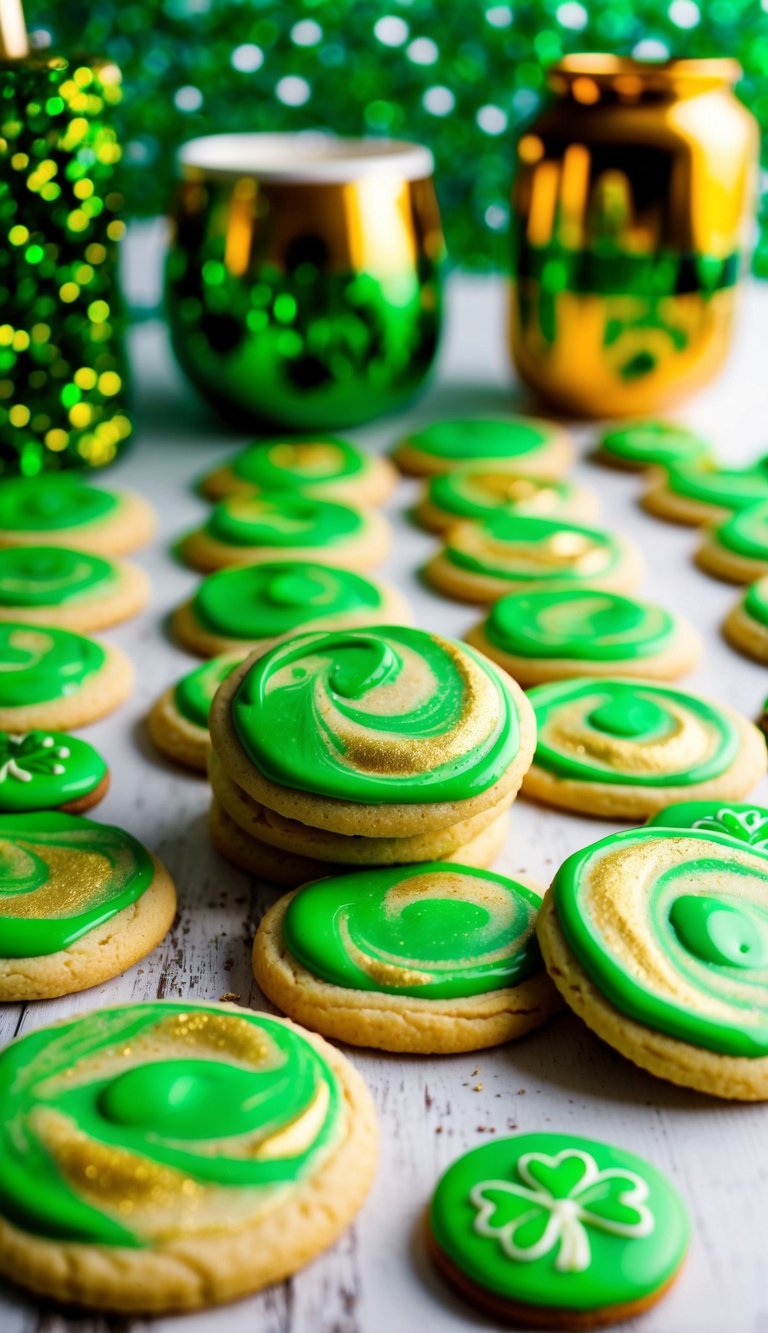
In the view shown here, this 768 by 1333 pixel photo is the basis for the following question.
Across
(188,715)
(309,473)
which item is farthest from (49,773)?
(309,473)

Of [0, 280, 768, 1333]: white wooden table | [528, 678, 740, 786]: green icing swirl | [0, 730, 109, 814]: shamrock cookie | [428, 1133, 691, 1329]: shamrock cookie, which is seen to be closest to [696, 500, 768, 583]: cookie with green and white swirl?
[0, 280, 768, 1333]: white wooden table

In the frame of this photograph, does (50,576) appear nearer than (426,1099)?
No

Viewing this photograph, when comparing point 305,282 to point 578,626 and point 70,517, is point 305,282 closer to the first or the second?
point 70,517

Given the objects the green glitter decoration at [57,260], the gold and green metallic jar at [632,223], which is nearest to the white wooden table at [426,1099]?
the green glitter decoration at [57,260]

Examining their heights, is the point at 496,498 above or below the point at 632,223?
below

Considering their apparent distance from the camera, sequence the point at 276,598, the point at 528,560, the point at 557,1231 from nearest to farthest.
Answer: the point at 557,1231, the point at 276,598, the point at 528,560

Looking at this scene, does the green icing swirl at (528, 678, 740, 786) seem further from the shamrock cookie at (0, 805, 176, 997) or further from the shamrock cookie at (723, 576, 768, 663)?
the shamrock cookie at (0, 805, 176, 997)

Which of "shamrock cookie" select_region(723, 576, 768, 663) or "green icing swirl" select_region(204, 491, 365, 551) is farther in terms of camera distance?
"green icing swirl" select_region(204, 491, 365, 551)

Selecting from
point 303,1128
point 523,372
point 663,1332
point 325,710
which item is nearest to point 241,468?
point 523,372
